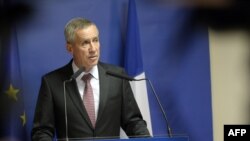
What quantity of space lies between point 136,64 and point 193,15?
0.65 metres

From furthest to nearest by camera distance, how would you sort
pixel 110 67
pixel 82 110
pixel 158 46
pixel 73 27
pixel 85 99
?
pixel 158 46 < pixel 110 67 < pixel 73 27 < pixel 85 99 < pixel 82 110

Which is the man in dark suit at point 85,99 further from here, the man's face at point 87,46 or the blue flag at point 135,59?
the blue flag at point 135,59

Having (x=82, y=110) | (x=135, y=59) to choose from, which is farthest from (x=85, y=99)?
(x=135, y=59)

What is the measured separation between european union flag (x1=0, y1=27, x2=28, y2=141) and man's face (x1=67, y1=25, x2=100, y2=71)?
20.4 inches

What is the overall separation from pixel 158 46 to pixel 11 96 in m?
1.24

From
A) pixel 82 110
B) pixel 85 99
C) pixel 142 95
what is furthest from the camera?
pixel 142 95

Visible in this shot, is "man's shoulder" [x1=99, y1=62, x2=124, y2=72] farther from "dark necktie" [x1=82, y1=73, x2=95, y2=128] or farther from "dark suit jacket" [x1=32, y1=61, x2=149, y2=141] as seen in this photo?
"dark necktie" [x1=82, y1=73, x2=95, y2=128]

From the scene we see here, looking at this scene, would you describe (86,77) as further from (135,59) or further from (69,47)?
(135,59)

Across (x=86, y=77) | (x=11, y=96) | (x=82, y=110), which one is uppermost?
(x=86, y=77)

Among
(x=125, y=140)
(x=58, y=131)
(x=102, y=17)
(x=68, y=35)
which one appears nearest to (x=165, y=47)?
(x=102, y=17)

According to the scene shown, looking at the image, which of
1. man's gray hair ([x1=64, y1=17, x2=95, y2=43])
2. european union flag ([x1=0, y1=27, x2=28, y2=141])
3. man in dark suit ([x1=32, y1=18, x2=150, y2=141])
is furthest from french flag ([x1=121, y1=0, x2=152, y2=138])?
european union flag ([x1=0, y1=27, x2=28, y2=141])

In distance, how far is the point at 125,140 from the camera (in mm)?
2537

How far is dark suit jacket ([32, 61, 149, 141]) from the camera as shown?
3.49m

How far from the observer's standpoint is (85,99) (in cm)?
363
